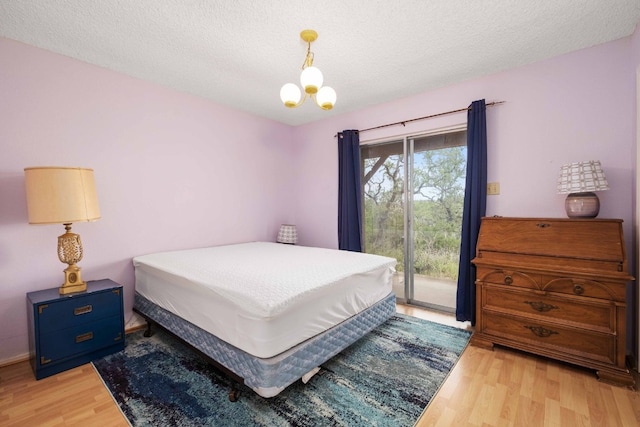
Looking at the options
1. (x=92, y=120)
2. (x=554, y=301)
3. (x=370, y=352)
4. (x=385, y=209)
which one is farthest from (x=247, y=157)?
(x=554, y=301)

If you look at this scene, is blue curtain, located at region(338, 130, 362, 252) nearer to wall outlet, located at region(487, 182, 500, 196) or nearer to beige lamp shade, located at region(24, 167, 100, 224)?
wall outlet, located at region(487, 182, 500, 196)

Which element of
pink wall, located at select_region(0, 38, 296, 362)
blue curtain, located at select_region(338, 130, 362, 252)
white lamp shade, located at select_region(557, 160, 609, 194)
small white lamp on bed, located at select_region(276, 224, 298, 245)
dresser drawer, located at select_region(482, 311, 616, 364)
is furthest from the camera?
small white lamp on bed, located at select_region(276, 224, 298, 245)

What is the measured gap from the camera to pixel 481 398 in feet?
5.69

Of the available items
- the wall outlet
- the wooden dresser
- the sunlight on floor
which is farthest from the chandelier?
the sunlight on floor

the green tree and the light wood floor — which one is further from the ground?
the green tree

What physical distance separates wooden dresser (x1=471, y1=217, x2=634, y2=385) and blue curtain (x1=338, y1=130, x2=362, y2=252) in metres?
1.57

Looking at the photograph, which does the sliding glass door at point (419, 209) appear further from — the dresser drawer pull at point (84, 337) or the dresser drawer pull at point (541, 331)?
the dresser drawer pull at point (84, 337)

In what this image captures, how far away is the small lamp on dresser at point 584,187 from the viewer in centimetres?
206

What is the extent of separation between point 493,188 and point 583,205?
74cm

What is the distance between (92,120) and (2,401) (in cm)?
214

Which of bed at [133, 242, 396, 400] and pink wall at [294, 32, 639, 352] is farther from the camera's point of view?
pink wall at [294, 32, 639, 352]

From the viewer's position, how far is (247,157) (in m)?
3.82

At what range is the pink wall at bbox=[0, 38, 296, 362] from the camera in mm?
2166

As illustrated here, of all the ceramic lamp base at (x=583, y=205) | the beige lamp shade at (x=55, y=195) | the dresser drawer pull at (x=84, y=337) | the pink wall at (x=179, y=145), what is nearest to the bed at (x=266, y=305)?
the dresser drawer pull at (x=84, y=337)
